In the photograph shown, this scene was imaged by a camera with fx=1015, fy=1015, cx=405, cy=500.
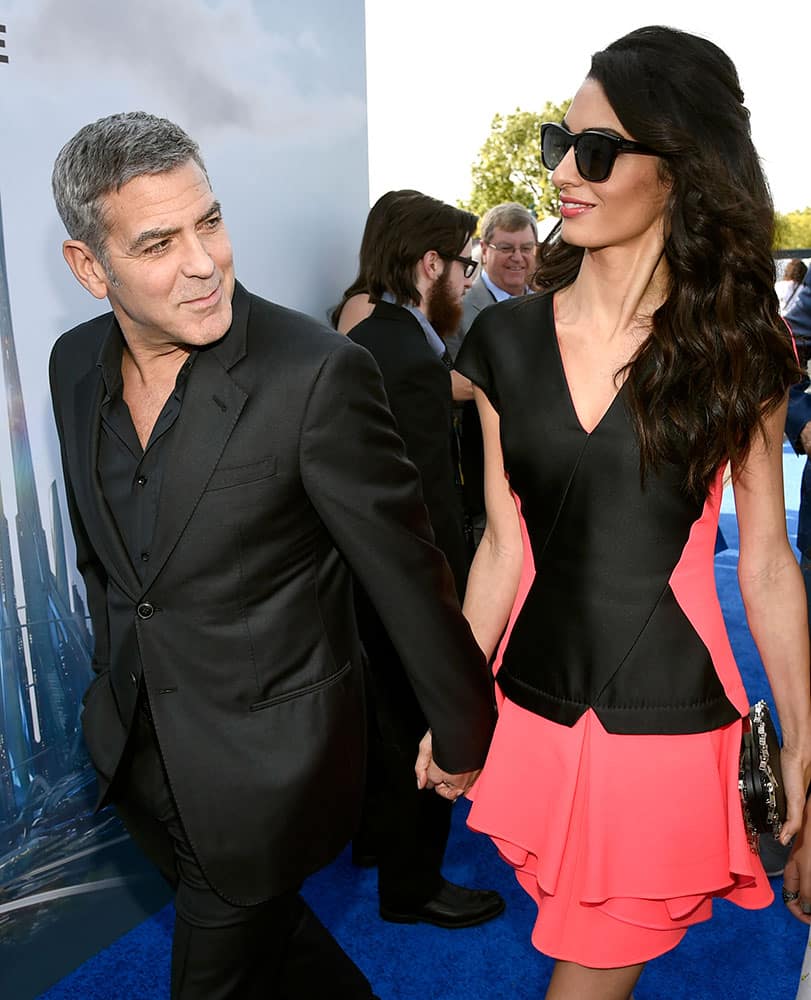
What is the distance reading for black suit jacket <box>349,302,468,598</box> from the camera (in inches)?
125

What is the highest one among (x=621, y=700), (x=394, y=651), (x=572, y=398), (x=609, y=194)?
(x=609, y=194)

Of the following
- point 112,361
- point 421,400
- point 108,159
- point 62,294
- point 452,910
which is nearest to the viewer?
point 108,159

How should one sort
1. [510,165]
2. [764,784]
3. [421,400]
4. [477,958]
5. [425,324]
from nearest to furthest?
[764,784], [477,958], [421,400], [425,324], [510,165]

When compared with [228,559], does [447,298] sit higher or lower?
higher

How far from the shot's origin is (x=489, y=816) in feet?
6.13

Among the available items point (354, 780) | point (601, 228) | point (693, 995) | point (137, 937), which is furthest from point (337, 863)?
point (601, 228)

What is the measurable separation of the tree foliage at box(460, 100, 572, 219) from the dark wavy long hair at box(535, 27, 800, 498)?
34.9 meters

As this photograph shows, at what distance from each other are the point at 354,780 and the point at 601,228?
3.61 feet

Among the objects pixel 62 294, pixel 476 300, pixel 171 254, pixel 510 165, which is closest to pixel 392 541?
pixel 171 254

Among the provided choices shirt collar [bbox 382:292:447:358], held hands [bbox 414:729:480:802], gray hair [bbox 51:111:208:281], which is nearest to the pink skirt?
held hands [bbox 414:729:480:802]

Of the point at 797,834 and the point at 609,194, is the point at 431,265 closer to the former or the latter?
the point at 609,194

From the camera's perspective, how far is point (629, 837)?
67.8 inches

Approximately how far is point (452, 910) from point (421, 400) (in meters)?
1.55

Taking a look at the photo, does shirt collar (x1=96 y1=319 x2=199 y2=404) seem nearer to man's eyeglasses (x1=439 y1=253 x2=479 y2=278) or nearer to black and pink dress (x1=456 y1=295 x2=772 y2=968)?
black and pink dress (x1=456 y1=295 x2=772 y2=968)
